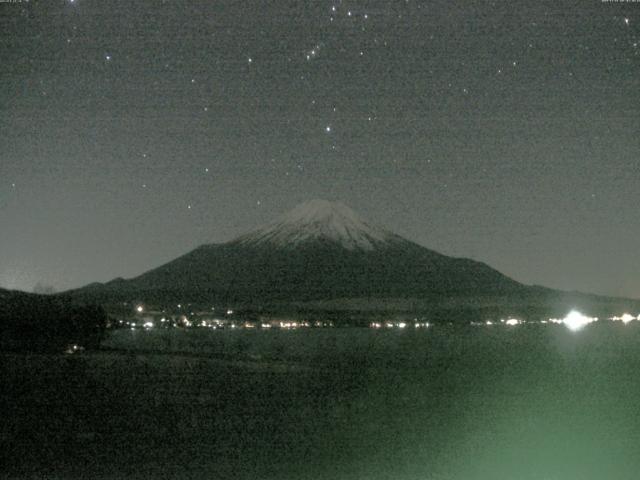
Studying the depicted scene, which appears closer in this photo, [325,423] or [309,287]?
[325,423]

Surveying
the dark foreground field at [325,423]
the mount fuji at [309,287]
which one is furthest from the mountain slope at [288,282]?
the dark foreground field at [325,423]

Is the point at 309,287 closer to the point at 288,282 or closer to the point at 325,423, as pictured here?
the point at 288,282

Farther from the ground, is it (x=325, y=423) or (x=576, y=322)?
(x=576, y=322)

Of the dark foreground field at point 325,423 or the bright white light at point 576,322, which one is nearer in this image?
the dark foreground field at point 325,423

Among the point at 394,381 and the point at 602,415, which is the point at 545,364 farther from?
the point at 602,415

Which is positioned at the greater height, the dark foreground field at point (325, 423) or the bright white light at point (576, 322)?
the bright white light at point (576, 322)

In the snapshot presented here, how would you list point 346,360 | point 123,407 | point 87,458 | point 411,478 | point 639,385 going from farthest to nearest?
point 346,360 < point 639,385 < point 123,407 < point 87,458 < point 411,478

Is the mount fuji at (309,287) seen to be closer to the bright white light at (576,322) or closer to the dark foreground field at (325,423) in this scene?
the bright white light at (576,322)

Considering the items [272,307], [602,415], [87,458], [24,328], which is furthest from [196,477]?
[272,307]

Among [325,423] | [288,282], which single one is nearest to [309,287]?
[288,282]
